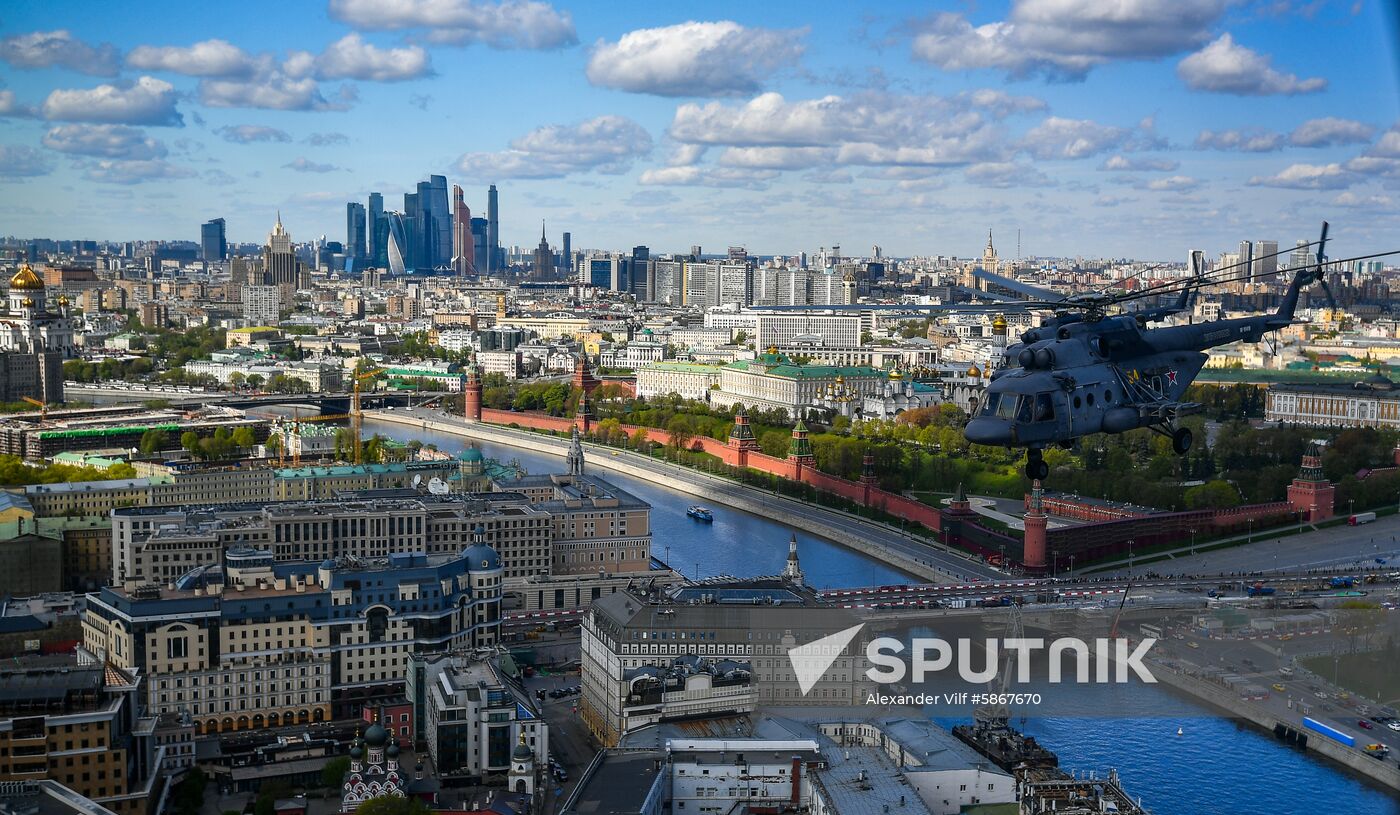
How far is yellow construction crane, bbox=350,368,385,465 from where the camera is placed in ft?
64.9

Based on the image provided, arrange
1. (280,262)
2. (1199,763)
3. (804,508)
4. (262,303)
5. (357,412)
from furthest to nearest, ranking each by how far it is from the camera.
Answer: (280,262) → (262,303) → (357,412) → (804,508) → (1199,763)

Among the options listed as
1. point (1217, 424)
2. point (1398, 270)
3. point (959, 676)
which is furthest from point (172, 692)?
point (1398, 270)

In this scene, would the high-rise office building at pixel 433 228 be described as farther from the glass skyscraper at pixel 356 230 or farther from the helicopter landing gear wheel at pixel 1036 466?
the helicopter landing gear wheel at pixel 1036 466

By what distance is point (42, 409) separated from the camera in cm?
2225

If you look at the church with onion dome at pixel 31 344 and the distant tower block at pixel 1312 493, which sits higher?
the church with onion dome at pixel 31 344

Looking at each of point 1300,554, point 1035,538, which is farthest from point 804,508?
point 1300,554

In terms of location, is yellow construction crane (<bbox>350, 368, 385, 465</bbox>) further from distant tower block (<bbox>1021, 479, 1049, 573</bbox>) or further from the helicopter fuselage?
the helicopter fuselage

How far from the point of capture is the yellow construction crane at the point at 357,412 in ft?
64.9

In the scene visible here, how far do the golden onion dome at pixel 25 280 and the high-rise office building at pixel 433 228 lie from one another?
136 feet

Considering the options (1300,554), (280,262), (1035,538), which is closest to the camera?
(1035,538)

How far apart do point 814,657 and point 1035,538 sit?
5489 millimetres

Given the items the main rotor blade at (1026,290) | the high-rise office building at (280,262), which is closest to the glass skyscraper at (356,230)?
the high-rise office building at (280,262)

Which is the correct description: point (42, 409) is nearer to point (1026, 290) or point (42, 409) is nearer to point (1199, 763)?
point (1199, 763)

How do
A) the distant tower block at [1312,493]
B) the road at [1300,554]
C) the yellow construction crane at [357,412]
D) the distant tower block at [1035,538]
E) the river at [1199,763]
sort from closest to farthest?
1. the river at [1199,763]
2. the distant tower block at [1035,538]
3. the road at [1300,554]
4. the distant tower block at [1312,493]
5. the yellow construction crane at [357,412]
